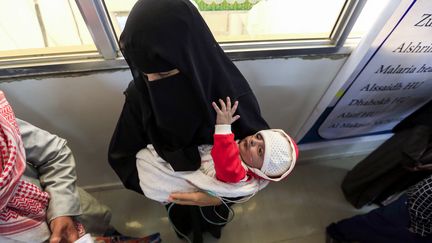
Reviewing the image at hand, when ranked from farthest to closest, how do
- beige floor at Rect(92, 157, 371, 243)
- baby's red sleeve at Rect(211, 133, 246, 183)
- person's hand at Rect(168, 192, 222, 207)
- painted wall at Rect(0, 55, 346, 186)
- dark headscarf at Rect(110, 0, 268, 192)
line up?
beige floor at Rect(92, 157, 371, 243)
painted wall at Rect(0, 55, 346, 186)
person's hand at Rect(168, 192, 222, 207)
baby's red sleeve at Rect(211, 133, 246, 183)
dark headscarf at Rect(110, 0, 268, 192)

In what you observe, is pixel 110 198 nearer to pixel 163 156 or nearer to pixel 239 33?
pixel 163 156

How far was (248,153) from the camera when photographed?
0.76 metres

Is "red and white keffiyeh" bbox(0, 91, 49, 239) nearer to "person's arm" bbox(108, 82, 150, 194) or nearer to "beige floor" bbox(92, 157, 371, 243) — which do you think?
"person's arm" bbox(108, 82, 150, 194)

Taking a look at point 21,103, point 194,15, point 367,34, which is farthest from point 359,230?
point 21,103

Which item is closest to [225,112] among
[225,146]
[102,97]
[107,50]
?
[225,146]

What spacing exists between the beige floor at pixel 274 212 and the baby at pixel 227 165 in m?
0.70

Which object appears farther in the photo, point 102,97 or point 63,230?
point 102,97

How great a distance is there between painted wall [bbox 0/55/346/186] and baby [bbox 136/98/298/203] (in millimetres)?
287

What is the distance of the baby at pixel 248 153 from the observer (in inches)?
26.5

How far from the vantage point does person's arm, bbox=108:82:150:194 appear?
0.73 metres

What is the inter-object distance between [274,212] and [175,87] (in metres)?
1.16

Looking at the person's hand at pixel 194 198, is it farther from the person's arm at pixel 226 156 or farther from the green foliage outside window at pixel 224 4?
the green foliage outside window at pixel 224 4

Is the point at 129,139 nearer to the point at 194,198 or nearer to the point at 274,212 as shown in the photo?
the point at 194,198

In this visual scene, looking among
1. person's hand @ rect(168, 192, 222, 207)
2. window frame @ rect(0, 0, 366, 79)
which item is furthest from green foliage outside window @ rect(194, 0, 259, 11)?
person's hand @ rect(168, 192, 222, 207)
